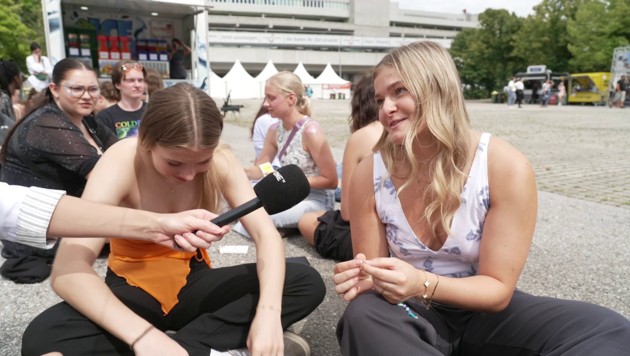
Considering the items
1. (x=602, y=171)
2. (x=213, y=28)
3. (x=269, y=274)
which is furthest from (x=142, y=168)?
(x=213, y=28)

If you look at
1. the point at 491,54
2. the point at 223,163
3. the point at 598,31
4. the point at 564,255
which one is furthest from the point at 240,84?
the point at 223,163

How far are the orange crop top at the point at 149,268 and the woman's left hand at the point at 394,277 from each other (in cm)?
98

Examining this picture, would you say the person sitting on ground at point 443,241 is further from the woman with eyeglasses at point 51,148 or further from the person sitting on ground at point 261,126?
the person sitting on ground at point 261,126

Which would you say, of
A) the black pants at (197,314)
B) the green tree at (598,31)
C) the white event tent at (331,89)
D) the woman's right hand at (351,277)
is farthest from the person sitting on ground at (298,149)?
the white event tent at (331,89)

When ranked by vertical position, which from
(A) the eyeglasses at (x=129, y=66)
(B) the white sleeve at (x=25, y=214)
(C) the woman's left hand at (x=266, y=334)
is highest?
(A) the eyeglasses at (x=129, y=66)

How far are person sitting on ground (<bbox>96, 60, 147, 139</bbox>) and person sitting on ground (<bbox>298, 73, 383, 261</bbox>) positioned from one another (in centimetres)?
260

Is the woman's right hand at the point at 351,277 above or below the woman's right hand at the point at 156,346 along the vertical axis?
above

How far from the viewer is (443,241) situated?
198 centimetres

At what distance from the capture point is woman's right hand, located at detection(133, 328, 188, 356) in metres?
1.75

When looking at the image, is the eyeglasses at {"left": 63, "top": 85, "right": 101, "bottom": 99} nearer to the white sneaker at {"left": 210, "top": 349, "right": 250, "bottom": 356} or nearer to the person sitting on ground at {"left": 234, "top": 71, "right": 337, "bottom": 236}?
the person sitting on ground at {"left": 234, "top": 71, "right": 337, "bottom": 236}

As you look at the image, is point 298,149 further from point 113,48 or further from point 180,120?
point 113,48

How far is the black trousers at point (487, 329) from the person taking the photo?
160 cm

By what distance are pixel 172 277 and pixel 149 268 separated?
113mm

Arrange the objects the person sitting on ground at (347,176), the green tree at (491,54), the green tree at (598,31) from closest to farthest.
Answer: the person sitting on ground at (347,176) → the green tree at (598,31) → the green tree at (491,54)
